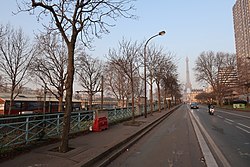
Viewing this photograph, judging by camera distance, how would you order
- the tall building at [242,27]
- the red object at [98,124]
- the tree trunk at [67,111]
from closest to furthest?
the tree trunk at [67,111] → the red object at [98,124] → the tall building at [242,27]

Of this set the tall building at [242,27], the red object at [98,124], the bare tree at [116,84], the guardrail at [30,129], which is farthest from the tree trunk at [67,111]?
the tall building at [242,27]

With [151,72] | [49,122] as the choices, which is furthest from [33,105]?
[49,122]

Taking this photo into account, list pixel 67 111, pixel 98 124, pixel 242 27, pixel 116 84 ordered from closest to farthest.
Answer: pixel 67 111
pixel 98 124
pixel 116 84
pixel 242 27

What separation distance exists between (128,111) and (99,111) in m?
10.5

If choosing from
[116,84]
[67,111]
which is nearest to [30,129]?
[67,111]

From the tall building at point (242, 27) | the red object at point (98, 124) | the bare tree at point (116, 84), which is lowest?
the red object at point (98, 124)

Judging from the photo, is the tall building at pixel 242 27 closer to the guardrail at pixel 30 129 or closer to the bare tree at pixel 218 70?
the bare tree at pixel 218 70

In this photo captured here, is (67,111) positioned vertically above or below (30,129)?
above

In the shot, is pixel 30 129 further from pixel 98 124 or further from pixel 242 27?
pixel 242 27

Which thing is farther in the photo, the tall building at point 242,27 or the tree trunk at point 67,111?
the tall building at point 242,27

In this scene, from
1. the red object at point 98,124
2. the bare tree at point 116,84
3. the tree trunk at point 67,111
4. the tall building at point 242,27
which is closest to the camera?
the tree trunk at point 67,111

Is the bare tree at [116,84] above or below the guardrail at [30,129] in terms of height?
above

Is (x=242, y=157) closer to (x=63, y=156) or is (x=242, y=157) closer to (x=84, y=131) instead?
(x=63, y=156)

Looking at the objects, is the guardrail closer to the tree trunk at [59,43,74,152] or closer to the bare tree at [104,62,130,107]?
the tree trunk at [59,43,74,152]
